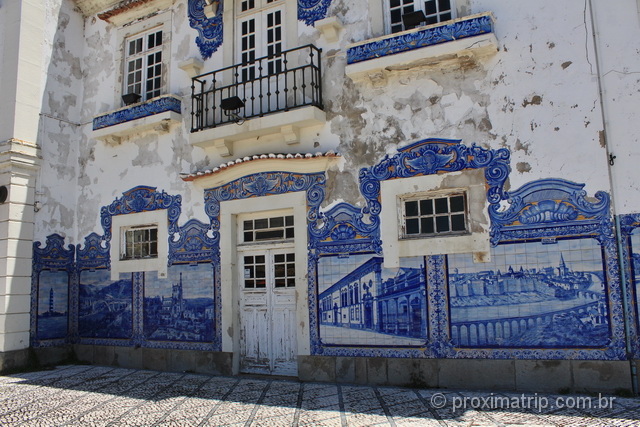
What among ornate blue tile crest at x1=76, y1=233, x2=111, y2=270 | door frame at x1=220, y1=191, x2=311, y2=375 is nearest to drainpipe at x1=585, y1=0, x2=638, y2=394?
door frame at x1=220, y1=191, x2=311, y2=375

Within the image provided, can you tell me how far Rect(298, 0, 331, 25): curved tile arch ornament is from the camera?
8281 mm

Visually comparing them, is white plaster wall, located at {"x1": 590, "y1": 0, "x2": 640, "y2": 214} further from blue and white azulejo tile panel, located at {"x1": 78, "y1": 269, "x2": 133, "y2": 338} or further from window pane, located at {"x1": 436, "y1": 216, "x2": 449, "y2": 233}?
blue and white azulejo tile panel, located at {"x1": 78, "y1": 269, "x2": 133, "y2": 338}

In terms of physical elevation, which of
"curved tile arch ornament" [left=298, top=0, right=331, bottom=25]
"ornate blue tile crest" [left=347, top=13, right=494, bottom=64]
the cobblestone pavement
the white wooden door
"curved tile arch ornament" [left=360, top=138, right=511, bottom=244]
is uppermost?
"curved tile arch ornament" [left=298, top=0, right=331, bottom=25]

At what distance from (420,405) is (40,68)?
8963mm

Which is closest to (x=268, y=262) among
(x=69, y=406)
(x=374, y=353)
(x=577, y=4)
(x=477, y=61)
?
(x=374, y=353)

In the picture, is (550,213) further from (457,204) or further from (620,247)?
(457,204)

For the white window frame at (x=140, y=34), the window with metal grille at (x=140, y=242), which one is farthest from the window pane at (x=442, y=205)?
the white window frame at (x=140, y=34)

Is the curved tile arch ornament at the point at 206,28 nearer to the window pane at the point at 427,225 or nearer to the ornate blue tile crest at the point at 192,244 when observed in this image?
the ornate blue tile crest at the point at 192,244

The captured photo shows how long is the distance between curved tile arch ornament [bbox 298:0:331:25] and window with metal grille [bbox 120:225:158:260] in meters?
4.37

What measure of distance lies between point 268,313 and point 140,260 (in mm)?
2750

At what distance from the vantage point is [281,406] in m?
6.26

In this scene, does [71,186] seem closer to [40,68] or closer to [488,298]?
[40,68]

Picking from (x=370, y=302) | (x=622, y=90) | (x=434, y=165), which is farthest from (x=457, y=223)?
(x=622, y=90)

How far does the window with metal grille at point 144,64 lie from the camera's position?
1003cm
